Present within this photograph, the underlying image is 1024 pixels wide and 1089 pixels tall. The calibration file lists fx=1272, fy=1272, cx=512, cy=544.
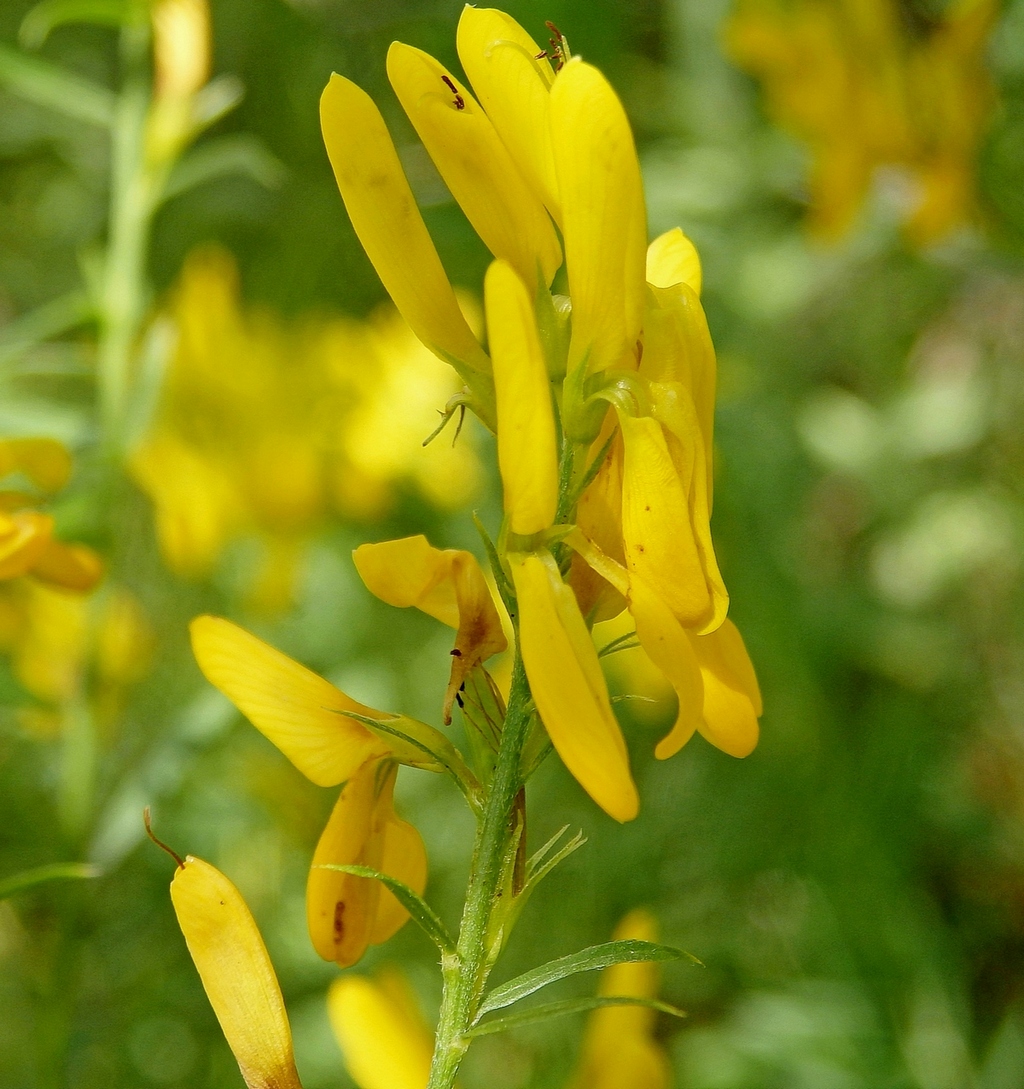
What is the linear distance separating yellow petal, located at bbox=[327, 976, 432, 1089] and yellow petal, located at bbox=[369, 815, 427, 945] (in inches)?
3.1

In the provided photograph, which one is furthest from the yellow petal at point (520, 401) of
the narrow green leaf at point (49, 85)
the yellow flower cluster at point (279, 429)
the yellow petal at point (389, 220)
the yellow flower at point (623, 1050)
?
the yellow flower cluster at point (279, 429)

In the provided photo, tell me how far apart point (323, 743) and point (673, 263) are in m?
0.33

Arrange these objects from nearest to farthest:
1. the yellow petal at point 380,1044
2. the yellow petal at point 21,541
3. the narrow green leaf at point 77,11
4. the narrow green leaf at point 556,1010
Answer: the narrow green leaf at point 556,1010
the yellow petal at point 380,1044
the yellow petal at point 21,541
the narrow green leaf at point 77,11

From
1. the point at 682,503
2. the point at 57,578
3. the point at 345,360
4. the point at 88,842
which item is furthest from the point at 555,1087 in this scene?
the point at 345,360

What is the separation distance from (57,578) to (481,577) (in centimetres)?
46

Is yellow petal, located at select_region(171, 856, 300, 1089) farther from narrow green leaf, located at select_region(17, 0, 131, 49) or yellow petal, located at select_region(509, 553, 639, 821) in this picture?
narrow green leaf, located at select_region(17, 0, 131, 49)

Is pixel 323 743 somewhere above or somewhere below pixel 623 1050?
above

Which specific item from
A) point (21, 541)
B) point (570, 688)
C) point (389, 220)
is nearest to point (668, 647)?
point (570, 688)

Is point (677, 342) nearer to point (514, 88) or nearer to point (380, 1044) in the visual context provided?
point (514, 88)

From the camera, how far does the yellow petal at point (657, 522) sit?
0.60m

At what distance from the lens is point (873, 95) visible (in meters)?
2.17

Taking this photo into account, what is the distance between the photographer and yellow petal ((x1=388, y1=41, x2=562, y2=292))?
63cm

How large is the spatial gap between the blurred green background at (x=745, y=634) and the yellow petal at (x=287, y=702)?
54 cm

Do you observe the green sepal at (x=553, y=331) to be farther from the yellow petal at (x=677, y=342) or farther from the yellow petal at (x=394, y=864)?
the yellow petal at (x=394, y=864)
